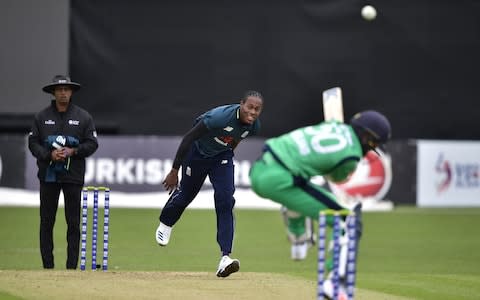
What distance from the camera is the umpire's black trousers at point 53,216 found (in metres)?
12.4

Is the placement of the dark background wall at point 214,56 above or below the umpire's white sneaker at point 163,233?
above

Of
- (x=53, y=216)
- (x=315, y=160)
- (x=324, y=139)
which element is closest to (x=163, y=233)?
(x=53, y=216)

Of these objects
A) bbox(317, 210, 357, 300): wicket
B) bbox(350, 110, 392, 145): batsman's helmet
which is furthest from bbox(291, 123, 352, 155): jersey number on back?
bbox(317, 210, 357, 300): wicket

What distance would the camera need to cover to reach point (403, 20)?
2603cm

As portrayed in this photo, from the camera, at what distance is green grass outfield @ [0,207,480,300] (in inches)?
439

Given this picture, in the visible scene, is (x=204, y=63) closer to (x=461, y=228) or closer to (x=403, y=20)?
(x=403, y=20)

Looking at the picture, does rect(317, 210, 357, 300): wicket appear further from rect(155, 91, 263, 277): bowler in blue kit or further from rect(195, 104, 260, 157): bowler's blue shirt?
rect(195, 104, 260, 157): bowler's blue shirt

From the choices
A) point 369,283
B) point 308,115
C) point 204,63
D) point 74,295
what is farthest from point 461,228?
point 74,295

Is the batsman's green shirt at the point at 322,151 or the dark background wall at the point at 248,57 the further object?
the dark background wall at the point at 248,57

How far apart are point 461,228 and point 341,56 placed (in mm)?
6132

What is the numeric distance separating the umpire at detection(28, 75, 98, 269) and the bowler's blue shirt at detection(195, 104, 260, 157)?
1589 millimetres

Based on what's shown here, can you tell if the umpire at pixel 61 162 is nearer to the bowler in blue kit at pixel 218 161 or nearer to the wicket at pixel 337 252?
the bowler in blue kit at pixel 218 161

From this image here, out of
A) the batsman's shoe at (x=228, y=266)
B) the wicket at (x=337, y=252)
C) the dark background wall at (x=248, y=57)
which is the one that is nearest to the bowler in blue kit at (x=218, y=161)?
the batsman's shoe at (x=228, y=266)

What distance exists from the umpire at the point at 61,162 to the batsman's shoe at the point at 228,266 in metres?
1.88
